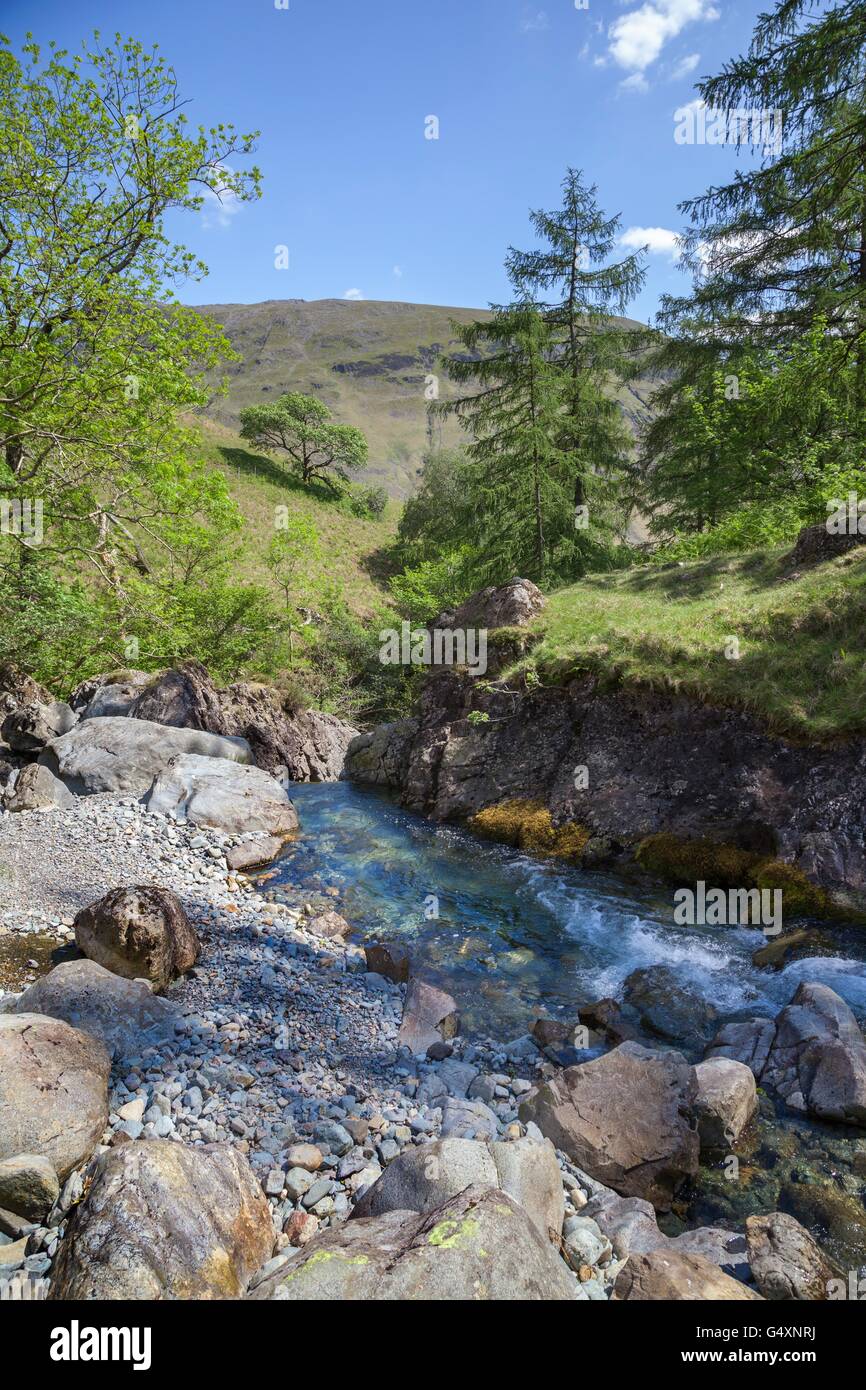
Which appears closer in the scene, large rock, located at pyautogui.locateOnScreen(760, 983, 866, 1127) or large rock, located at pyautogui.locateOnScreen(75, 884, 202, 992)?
large rock, located at pyautogui.locateOnScreen(760, 983, 866, 1127)

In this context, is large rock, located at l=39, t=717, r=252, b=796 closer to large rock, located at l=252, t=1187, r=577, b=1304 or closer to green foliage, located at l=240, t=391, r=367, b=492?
large rock, located at l=252, t=1187, r=577, b=1304

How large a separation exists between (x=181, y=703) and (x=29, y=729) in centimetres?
310

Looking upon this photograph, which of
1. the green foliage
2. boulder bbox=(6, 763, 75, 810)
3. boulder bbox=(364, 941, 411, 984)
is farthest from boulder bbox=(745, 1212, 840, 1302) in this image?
the green foliage

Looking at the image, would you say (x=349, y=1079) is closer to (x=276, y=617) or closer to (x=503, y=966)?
(x=503, y=966)

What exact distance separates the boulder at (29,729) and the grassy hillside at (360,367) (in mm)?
97099

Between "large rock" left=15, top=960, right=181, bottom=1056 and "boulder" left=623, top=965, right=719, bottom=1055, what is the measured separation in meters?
4.60

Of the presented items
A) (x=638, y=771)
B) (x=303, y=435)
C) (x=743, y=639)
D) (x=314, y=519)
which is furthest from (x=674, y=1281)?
(x=303, y=435)

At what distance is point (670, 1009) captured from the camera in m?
6.55

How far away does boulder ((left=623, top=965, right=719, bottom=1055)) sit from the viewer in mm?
6316

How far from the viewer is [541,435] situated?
1723 centimetres

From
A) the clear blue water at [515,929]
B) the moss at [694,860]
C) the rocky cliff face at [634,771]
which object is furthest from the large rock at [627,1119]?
the rocky cliff face at [634,771]

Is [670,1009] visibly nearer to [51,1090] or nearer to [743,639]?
[51,1090]

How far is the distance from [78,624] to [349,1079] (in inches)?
531
